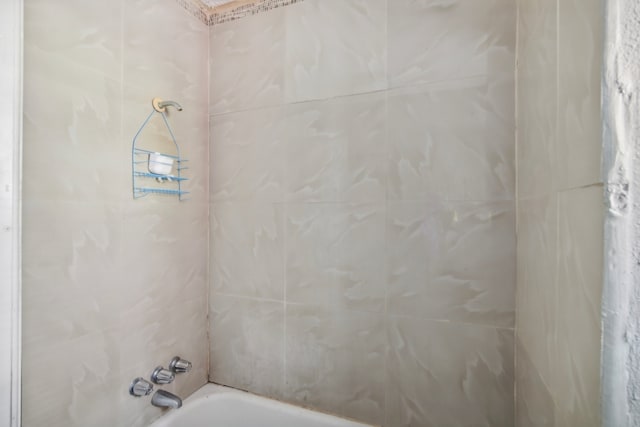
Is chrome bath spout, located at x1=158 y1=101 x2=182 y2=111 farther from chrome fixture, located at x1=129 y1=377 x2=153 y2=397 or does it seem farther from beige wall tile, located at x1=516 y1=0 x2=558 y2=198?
beige wall tile, located at x1=516 y1=0 x2=558 y2=198

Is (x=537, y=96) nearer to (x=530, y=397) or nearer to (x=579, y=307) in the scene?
(x=579, y=307)

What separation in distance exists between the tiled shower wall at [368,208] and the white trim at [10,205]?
73cm

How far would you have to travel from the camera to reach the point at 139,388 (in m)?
1.11

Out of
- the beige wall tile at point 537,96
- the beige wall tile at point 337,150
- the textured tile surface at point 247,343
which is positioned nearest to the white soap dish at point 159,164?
the beige wall tile at point 337,150

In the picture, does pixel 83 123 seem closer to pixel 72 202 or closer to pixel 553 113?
pixel 72 202

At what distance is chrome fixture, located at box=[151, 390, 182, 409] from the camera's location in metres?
1.17

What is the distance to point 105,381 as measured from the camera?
1024 mm

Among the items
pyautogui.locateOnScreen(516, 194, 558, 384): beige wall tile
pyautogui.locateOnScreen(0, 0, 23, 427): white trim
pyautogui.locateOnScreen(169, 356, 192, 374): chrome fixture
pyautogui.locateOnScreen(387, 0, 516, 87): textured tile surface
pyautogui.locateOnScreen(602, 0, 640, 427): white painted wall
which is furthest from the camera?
pyautogui.locateOnScreen(169, 356, 192, 374): chrome fixture

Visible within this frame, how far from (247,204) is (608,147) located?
1.24 meters

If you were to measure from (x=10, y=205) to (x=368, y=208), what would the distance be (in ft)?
3.53

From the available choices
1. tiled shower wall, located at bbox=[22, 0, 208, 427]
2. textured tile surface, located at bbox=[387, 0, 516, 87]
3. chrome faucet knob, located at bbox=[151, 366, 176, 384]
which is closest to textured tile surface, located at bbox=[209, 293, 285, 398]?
tiled shower wall, located at bbox=[22, 0, 208, 427]

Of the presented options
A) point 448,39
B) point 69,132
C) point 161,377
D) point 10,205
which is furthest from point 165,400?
point 448,39

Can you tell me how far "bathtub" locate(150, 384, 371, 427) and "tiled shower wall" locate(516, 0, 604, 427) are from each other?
77 cm

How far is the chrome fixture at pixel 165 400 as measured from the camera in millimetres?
1166
